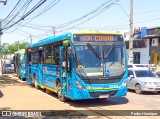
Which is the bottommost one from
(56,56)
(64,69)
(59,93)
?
(59,93)

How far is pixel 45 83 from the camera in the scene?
18.0 metres

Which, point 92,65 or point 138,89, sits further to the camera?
point 138,89

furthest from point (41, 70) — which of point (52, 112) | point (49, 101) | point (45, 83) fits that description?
point (52, 112)

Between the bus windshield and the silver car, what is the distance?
467 cm

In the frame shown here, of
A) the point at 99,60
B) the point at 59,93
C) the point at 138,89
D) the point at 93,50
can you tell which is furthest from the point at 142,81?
the point at 93,50

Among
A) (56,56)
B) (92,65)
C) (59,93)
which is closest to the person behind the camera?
(92,65)

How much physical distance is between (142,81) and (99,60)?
5564 mm

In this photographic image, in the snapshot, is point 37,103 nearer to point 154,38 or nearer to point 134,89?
point 134,89

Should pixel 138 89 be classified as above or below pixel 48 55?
below

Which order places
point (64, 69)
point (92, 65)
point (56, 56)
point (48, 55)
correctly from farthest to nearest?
point (48, 55), point (56, 56), point (64, 69), point (92, 65)

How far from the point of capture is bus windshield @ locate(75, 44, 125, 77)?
12.7m

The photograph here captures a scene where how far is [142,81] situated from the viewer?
17.7 meters

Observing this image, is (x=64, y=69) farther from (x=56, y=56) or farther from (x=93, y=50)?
(x=93, y=50)

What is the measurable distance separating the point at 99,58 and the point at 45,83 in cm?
588
